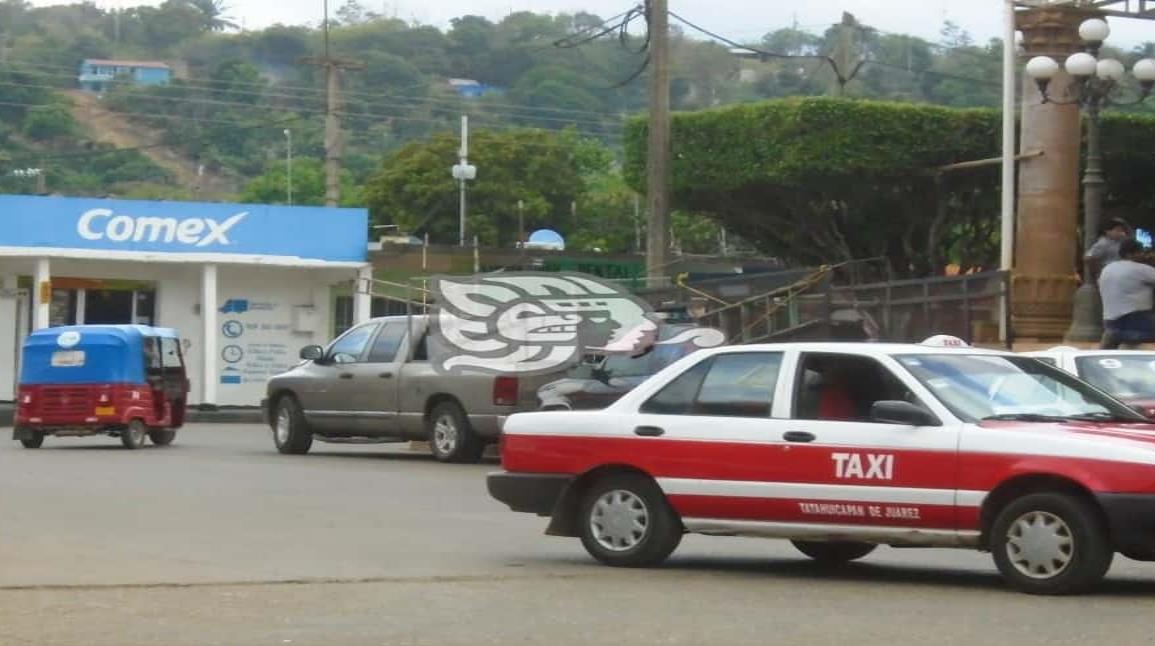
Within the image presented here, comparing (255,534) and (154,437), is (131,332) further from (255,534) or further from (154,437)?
Answer: (255,534)

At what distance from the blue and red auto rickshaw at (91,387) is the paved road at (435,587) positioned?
32.0 feet


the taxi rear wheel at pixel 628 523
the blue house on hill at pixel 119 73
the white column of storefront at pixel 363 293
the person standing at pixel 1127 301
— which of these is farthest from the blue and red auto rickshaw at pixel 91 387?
the blue house on hill at pixel 119 73

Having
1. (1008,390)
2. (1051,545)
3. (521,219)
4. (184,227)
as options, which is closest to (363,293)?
(184,227)

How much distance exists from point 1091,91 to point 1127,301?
593cm

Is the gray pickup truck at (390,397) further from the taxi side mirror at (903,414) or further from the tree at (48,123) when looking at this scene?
the tree at (48,123)

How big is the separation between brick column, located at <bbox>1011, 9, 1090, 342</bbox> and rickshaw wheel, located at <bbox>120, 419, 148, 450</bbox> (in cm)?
1205

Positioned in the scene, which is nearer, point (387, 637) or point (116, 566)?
point (387, 637)

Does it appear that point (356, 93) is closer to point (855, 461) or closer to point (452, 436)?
point (452, 436)

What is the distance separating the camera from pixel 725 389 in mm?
12422

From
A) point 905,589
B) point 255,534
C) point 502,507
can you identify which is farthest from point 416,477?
point 905,589

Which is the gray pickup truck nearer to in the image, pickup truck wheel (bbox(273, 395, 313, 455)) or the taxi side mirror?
pickup truck wheel (bbox(273, 395, 313, 455))

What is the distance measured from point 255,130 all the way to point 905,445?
13017 centimetres

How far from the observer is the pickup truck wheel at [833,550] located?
12.9m

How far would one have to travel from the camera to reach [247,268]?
4216 centimetres
